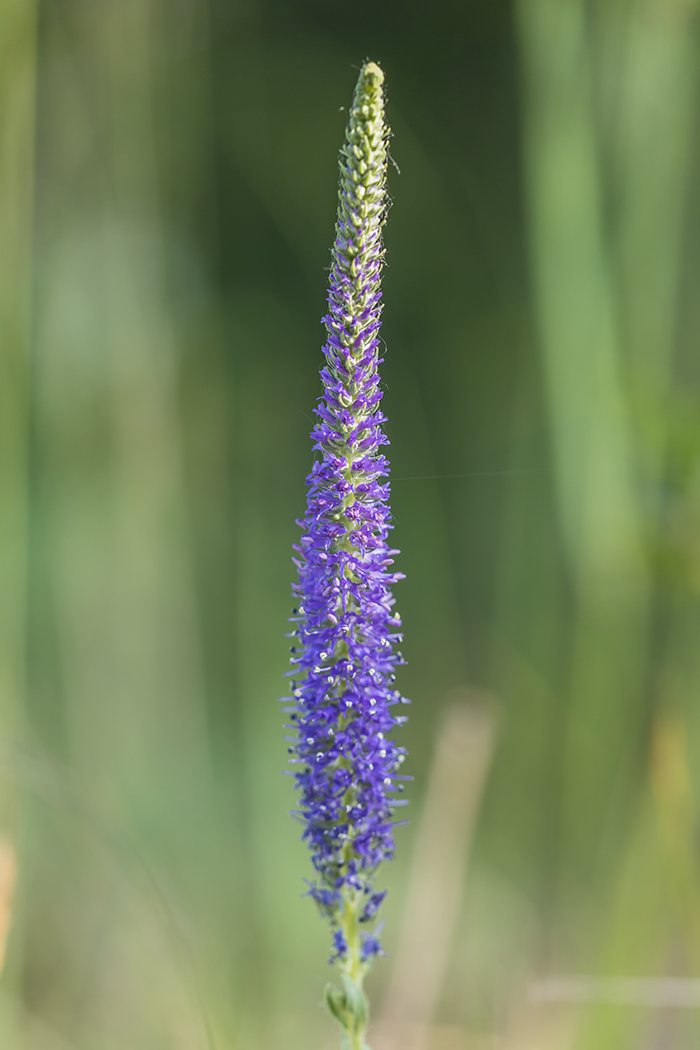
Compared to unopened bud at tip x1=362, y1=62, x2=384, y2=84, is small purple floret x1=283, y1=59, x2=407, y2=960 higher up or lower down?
lower down

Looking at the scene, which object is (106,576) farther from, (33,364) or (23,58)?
(23,58)

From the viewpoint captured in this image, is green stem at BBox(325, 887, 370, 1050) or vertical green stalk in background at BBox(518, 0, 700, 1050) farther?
vertical green stalk in background at BBox(518, 0, 700, 1050)

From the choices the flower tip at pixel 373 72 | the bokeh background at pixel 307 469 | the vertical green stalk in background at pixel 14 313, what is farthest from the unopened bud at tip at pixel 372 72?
the vertical green stalk in background at pixel 14 313

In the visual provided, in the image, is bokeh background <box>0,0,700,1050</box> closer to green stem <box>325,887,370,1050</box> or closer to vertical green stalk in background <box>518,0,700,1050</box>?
vertical green stalk in background <box>518,0,700,1050</box>

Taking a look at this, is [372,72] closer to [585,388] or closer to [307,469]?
[585,388]

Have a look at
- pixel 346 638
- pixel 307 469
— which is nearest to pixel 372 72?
pixel 346 638

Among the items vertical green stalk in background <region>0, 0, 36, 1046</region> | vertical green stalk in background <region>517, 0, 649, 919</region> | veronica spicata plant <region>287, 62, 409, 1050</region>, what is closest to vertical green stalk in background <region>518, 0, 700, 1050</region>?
vertical green stalk in background <region>517, 0, 649, 919</region>
